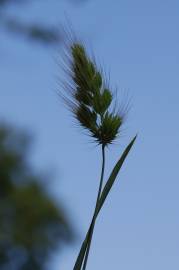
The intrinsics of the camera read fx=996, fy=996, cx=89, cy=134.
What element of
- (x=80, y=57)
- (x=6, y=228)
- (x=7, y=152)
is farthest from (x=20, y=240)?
(x=80, y=57)

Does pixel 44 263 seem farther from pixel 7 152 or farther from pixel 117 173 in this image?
pixel 117 173

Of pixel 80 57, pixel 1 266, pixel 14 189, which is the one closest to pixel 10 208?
pixel 14 189

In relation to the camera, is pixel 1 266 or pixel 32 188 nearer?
pixel 1 266

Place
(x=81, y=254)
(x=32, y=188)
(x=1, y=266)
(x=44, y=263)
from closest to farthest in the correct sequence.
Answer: (x=81, y=254)
(x=1, y=266)
(x=44, y=263)
(x=32, y=188)

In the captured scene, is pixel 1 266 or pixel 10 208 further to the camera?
pixel 10 208

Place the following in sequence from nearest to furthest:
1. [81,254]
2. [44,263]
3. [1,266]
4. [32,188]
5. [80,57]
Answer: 1. [81,254]
2. [80,57]
3. [1,266]
4. [44,263]
5. [32,188]

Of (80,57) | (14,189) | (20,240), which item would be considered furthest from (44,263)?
(80,57)

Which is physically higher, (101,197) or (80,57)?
(80,57)

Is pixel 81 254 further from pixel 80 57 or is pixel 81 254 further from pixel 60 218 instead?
pixel 60 218

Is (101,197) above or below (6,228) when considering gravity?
above

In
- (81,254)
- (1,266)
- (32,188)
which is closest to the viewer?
(81,254)
